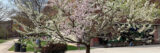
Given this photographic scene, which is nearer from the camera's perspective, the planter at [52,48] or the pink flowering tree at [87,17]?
the pink flowering tree at [87,17]

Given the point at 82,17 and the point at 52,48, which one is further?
the point at 52,48

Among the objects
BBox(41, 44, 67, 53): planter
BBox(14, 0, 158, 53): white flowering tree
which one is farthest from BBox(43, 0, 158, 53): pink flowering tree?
BBox(41, 44, 67, 53): planter

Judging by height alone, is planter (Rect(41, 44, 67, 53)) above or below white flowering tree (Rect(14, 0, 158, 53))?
below

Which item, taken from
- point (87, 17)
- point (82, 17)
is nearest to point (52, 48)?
point (82, 17)

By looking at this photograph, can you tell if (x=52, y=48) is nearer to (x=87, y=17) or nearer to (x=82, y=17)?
(x=82, y=17)

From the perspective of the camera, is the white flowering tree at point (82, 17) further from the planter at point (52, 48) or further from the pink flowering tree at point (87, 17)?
the planter at point (52, 48)

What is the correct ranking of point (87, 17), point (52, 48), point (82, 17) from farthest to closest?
point (52, 48) < point (82, 17) < point (87, 17)

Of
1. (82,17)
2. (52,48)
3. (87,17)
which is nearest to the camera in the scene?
(87,17)

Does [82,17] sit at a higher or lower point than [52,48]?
higher

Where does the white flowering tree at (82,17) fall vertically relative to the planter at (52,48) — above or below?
above

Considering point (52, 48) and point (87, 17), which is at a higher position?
point (87, 17)

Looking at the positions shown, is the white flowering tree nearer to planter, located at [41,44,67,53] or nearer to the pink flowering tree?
the pink flowering tree

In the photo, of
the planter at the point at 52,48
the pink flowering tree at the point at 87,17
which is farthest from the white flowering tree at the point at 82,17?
the planter at the point at 52,48

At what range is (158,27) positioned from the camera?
22.5 metres
